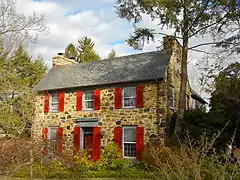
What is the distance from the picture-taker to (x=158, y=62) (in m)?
17.4

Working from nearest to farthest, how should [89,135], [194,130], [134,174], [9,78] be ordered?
[134,174] < [194,130] < [9,78] < [89,135]

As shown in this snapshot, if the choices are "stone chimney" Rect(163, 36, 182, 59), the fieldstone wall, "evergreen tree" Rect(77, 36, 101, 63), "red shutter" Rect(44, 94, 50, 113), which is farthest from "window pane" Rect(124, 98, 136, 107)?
"evergreen tree" Rect(77, 36, 101, 63)

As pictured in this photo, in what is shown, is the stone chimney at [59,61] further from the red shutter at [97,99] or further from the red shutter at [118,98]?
the red shutter at [118,98]

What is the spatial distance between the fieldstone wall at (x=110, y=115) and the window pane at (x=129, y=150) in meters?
1.03

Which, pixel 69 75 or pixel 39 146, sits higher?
pixel 69 75

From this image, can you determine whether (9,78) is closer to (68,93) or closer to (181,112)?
(68,93)

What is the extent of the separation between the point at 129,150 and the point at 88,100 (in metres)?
4.36

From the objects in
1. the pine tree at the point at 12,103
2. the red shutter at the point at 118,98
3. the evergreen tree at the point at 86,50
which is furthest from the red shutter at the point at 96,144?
the evergreen tree at the point at 86,50

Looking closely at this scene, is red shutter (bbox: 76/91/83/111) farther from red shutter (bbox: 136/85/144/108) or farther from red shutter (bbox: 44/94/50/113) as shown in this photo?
red shutter (bbox: 136/85/144/108)

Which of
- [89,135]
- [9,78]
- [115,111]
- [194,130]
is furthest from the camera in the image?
[89,135]

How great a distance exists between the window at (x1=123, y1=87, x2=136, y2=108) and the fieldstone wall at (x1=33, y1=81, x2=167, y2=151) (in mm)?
377

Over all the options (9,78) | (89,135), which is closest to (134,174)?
(89,135)

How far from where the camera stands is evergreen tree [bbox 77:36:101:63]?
39.7 meters

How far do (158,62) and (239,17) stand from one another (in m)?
5.46
